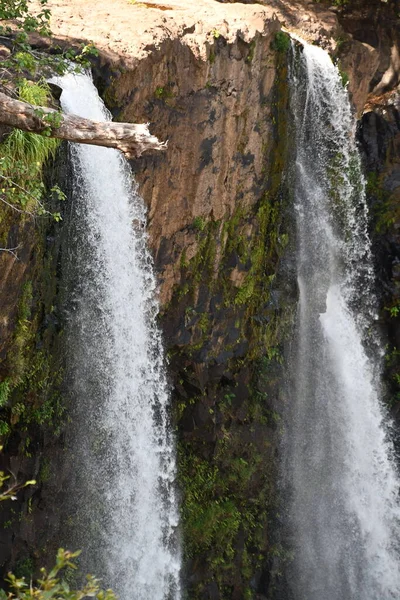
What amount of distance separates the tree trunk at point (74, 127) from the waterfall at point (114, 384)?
1.68 m

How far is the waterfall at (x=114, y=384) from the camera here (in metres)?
9.00

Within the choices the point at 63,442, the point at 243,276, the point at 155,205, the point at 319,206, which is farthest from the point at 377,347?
the point at 63,442

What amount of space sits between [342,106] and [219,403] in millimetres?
6222

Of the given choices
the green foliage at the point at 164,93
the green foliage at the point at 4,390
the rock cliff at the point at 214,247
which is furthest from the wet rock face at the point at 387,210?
the green foliage at the point at 4,390

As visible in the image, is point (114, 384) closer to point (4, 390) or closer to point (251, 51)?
point (4, 390)

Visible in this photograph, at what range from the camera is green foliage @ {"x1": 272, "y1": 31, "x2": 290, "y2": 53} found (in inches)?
468

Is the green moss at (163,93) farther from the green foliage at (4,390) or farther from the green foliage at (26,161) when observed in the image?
the green foliage at (4,390)

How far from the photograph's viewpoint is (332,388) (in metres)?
13.8

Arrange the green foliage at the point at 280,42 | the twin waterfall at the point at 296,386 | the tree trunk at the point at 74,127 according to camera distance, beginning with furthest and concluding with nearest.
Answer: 1. the green foliage at the point at 280,42
2. the twin waterfall at the point at 296,386
3. the tree trunk at the point at 74,127

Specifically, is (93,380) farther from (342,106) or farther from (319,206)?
(342,106)

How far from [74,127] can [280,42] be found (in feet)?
20.0

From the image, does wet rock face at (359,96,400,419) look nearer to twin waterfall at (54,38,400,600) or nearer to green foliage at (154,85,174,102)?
twin waterfall at (54,38,400,600)

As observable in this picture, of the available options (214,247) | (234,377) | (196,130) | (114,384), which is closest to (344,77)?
(196,130)

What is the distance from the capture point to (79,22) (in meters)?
10.5
